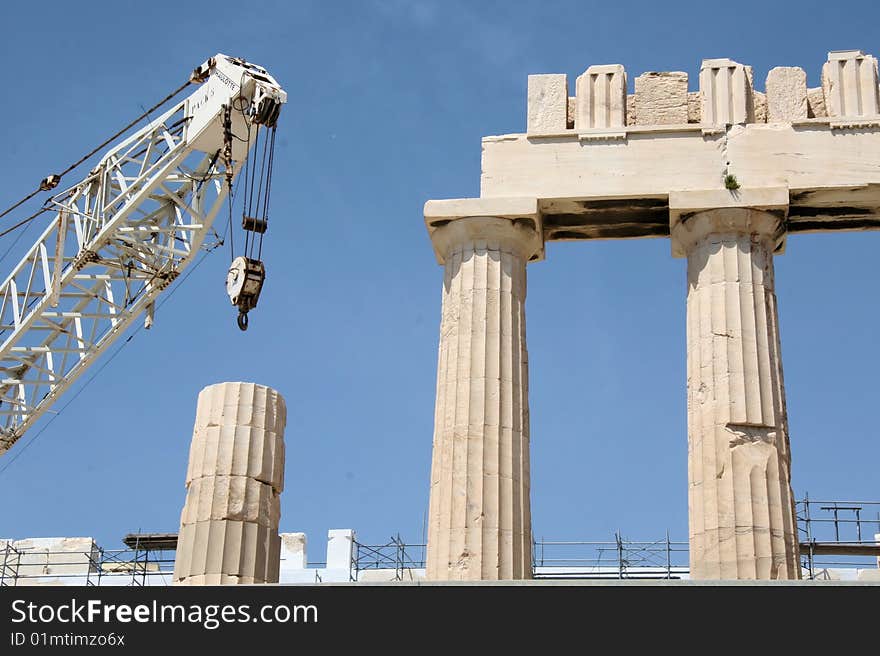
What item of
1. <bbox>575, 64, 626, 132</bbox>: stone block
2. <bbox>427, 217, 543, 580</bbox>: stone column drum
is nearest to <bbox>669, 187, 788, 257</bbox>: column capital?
<bbox>575, 64, 626, 132</bbox>: stone block

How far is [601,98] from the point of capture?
27.1m

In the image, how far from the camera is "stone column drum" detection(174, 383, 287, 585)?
27156mm

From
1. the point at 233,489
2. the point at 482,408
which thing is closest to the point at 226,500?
the point at 233,489

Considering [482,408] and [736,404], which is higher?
[482,408]

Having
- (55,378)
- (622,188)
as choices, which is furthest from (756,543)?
(55,378)

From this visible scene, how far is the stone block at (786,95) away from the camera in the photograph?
26.6m

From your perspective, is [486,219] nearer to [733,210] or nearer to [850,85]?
[733,210]

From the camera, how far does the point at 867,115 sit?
1034 inches

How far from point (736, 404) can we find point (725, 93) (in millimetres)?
5980

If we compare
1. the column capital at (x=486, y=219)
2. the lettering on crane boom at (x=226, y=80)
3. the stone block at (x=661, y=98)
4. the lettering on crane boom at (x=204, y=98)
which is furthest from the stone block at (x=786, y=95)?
the lettering on crane boom at (x=204, y=98)

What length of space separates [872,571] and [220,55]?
19006 millimetres
